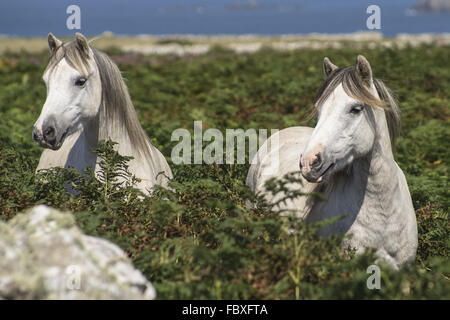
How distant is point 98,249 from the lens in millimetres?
2789

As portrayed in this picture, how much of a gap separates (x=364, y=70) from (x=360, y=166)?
2.57ft

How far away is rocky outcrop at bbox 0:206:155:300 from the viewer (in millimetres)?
2561

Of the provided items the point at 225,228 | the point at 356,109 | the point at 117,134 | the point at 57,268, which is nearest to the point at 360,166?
the point at 356,109

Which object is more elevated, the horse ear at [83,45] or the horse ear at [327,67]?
the horse ear at [83,45]

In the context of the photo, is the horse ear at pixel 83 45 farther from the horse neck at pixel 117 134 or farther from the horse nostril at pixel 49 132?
the horse nostril at pixel 49 132

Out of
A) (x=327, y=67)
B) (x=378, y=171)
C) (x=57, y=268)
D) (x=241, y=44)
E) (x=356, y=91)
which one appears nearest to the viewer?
(x=57, y=268)

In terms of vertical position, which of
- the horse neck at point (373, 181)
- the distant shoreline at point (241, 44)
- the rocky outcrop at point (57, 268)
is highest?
the distant shoreline at point (241, 44)

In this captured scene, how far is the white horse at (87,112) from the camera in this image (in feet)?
15.2

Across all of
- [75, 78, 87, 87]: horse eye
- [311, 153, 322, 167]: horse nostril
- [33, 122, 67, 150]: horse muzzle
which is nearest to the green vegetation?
[33, 122, 67, 150]: horse muzzle

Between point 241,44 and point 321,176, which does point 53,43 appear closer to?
point 321,176

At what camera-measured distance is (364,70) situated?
4.00m

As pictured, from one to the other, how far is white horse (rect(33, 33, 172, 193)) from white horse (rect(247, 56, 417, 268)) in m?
1.54

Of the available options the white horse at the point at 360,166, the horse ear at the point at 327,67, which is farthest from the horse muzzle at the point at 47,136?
the horse ear at the point at 327,67

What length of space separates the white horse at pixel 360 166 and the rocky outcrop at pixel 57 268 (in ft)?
5.10
